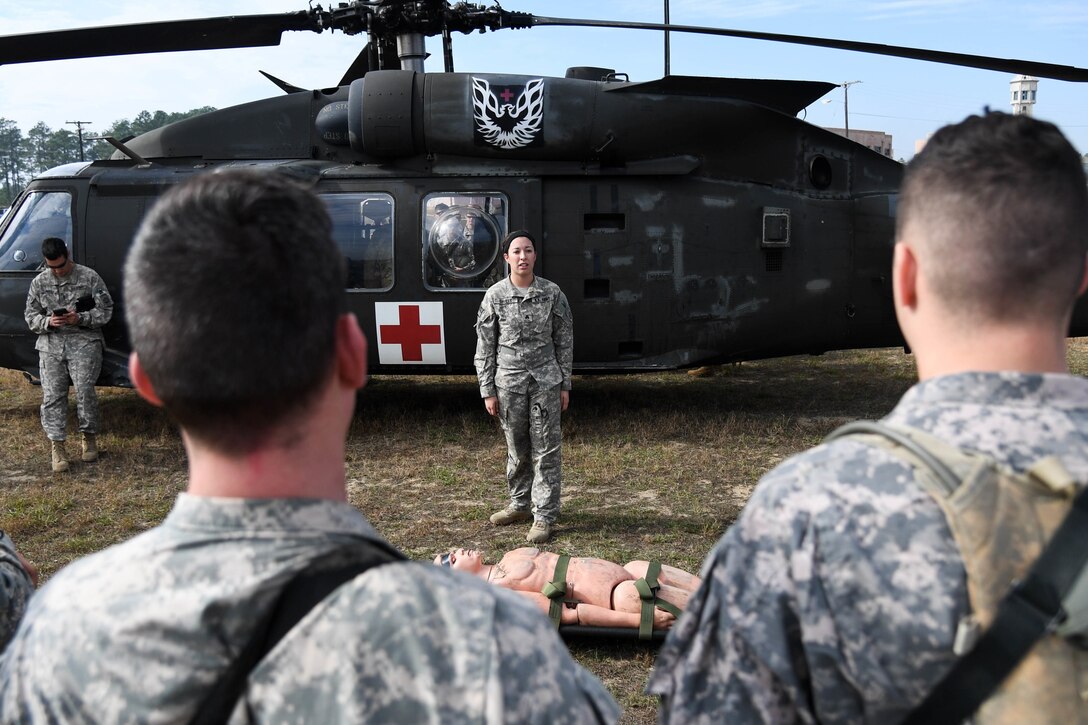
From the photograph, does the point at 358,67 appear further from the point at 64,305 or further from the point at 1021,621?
the point at 1021,621

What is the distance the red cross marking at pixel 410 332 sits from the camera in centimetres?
802

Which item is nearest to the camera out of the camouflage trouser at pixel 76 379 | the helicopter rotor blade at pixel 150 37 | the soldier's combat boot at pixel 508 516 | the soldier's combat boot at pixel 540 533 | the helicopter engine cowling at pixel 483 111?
the soldier's combat boot at pixel 540 533

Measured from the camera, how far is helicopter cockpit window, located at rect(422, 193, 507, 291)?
795 centimetres

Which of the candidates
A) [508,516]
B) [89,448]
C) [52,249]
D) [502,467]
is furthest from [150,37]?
[508,516]

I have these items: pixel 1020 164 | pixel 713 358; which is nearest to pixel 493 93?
pixel 713 358

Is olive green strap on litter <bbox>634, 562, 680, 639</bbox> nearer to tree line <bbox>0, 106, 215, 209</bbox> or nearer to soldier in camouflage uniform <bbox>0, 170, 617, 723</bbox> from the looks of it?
soldier in camouflage uniform <bbox>0, 170, 617, 723</bbox>

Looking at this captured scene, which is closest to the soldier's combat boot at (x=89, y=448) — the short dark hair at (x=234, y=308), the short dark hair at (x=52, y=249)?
the short dark hair at (x=52, y=249)

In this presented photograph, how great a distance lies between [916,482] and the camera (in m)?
1.30

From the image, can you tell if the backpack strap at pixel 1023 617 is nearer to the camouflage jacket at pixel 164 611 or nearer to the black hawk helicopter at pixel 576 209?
→ the camouflage jacket at pixel 164 611

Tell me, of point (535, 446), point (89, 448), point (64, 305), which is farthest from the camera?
point (89, 448)

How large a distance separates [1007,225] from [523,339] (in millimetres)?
4582

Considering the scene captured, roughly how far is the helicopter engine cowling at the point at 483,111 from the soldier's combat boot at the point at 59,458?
137 inches

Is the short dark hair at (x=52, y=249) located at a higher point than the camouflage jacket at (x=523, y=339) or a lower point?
higher

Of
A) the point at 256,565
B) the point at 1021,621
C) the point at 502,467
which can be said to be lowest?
the point at 502,467
